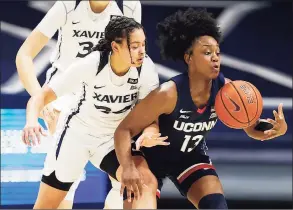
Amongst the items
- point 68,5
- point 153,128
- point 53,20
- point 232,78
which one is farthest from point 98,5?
point 232,78

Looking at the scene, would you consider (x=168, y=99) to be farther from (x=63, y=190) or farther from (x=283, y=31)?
(x=283, y=31)

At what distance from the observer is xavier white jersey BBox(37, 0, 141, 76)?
3400 mm

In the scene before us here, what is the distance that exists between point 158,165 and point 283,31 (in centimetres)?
206

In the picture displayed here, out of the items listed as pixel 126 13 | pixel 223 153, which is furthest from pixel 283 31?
pixel 126 13

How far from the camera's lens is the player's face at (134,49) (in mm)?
2889

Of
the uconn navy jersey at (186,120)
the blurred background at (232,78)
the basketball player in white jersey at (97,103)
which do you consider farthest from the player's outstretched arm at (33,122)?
the blurred background at (232,78)

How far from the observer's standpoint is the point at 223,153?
430 centimetres

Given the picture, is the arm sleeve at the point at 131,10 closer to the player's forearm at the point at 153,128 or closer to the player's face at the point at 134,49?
the player's face at the point at 134,49

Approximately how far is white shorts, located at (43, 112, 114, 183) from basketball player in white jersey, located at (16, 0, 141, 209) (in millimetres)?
311

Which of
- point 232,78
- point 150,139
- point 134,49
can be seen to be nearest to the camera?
point 150,139

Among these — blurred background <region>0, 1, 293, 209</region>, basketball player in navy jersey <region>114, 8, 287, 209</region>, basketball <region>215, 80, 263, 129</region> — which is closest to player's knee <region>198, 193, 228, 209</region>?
basketball player in navy jersey <region>114, 8, 287, 209</region>

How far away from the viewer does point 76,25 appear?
11.3 ft

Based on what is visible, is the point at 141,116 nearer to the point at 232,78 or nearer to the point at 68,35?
the point at 68,35

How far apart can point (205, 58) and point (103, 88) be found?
20.1 inches
